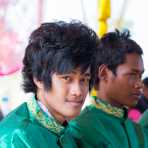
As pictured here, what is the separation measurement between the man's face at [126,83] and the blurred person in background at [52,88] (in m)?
0.30

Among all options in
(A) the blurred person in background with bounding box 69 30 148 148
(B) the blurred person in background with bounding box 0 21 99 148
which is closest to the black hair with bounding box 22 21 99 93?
(B) the blurred person in background with bounding box 0 21 99 148

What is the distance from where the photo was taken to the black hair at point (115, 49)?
4.17 feet

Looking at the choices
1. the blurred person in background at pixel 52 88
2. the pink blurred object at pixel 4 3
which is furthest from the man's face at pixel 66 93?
the pink blurred object at pixel 4 3

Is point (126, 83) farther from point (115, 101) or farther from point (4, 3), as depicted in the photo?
point (4, 3)

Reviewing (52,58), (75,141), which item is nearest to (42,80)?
(52,58)

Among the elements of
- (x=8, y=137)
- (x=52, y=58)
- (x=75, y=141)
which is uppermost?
(x=52, y=58)

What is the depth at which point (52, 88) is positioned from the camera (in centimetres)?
91

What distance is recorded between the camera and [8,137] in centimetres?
87

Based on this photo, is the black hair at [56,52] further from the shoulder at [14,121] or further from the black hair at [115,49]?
the black hair at [115,49]

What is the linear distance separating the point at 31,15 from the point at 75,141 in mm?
975

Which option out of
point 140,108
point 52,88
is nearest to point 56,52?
point 52,88

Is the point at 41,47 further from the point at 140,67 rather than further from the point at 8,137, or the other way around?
the point at 140,67

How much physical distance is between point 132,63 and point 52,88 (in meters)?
0.41

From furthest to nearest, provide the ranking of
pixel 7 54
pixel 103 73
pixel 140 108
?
pixel 140 108 < pixel 7 54 < pixel 103 73
